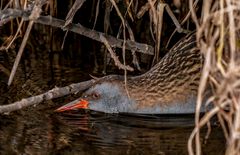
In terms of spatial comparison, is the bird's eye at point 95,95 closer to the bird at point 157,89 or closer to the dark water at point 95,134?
the bird at point 157,89

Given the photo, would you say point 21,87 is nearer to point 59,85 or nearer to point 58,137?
point 59,85

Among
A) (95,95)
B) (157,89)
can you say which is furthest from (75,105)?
(157,89)

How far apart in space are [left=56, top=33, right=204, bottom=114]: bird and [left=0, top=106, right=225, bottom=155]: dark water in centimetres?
11

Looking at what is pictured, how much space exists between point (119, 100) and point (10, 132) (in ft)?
3.84

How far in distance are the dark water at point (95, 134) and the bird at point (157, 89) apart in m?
0.11

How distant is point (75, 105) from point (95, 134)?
52cm

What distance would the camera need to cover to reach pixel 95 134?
5.03 meters

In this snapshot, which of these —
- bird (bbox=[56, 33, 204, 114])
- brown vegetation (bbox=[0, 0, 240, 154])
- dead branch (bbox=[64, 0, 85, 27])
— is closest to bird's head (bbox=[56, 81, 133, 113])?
bird (bbox=[56, 33, 204, 114])

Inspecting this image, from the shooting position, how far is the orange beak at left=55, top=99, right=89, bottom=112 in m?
5.36

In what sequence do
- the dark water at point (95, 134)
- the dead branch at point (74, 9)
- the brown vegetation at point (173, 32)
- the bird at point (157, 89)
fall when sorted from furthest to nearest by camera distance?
1. the bird at point (157, 89)
2. the dead branch at point (74, 9)
3. the dark water at point (95, 134)
4. the brown vegetation at point (173, 32)

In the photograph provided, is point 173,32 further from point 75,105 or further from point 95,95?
point 75,105

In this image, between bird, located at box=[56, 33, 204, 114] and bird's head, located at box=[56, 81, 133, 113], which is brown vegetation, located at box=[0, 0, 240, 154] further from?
bird's head, located at box=[56, 81, 133, 113]

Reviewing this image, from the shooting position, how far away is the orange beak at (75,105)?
536 cm

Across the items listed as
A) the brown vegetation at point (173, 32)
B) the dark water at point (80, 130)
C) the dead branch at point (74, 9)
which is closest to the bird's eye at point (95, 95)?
the dark water at point (80, 130)
